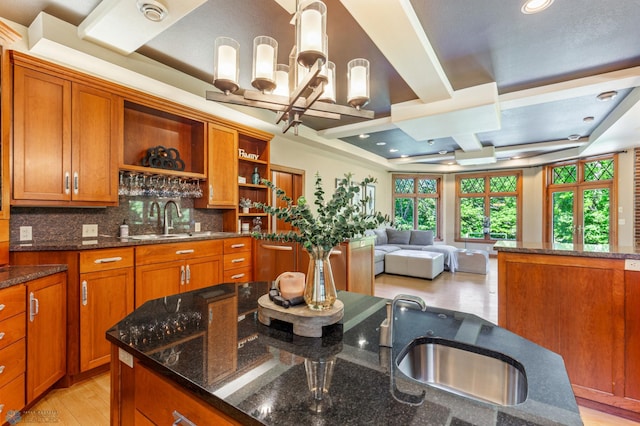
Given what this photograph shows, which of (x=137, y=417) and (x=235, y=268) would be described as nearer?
(x=137, y=417)

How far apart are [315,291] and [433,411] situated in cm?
56

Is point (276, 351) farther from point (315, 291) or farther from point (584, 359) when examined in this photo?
point (584, 359)

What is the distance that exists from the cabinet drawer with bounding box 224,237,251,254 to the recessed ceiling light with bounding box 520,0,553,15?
3.45 metres

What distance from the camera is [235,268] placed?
3.62 metres

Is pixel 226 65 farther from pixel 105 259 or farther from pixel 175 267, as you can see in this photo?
pixel 175 267


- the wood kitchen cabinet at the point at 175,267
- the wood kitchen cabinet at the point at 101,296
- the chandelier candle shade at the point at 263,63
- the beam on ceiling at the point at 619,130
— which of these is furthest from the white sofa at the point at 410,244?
the chandelier candle shade at the point at 263,63

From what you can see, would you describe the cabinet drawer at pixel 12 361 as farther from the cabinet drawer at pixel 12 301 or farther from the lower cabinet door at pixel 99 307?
the lower cabinet door at pixel 99 307

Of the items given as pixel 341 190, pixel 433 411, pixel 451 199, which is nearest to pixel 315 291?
pixel 341 190

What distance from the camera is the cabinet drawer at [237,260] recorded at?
3.51m

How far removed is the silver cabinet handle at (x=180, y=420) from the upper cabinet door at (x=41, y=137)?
8.17ft

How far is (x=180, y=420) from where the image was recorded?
797 mm

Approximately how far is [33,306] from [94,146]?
141 cm

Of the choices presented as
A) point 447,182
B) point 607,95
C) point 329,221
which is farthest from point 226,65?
point 447,182

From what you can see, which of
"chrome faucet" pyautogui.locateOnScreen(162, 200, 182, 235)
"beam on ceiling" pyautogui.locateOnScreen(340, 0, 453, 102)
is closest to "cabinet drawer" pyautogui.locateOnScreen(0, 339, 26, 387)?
"chrome faucet" pyautogui.locateOnScreen(162, 200, 182, 235)
